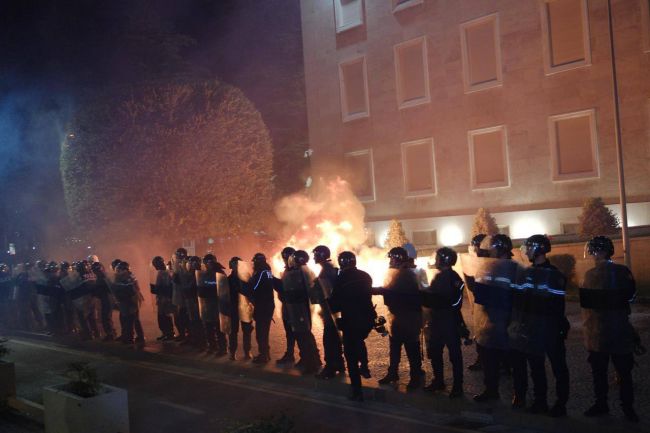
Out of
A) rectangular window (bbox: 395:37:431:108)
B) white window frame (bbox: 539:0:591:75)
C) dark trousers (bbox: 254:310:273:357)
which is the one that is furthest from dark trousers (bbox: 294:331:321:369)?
rectangular window (bbox: 395:37:431:108)

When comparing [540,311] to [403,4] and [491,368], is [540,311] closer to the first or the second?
[491,368]

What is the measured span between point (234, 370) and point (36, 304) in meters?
10.0

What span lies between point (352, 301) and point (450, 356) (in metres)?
1.38

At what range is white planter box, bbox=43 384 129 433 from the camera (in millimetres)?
6094

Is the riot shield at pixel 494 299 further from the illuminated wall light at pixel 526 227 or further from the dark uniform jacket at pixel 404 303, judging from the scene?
the illuminated wall light at pixel 526 227

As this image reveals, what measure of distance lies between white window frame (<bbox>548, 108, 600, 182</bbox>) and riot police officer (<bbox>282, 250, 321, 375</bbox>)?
44.8 ft

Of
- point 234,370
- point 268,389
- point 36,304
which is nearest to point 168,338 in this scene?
point 234,370

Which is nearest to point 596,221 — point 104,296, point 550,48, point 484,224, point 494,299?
point 484,224

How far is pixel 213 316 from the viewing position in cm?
1135

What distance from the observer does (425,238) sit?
78.6ft

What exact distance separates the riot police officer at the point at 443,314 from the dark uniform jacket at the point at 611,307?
5.59 feet

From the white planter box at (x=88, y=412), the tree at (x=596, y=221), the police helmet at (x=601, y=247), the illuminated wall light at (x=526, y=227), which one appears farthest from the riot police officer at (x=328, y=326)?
the illuminated wall light at (x=526, y=227)

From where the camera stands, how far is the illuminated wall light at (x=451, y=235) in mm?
22922

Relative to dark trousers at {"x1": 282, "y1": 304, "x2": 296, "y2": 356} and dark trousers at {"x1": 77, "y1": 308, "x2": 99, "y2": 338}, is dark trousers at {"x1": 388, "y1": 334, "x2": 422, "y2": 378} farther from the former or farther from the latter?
dark trousers at {"x1": 77, "y1": 308, "x2": 99, "y2": 338}
